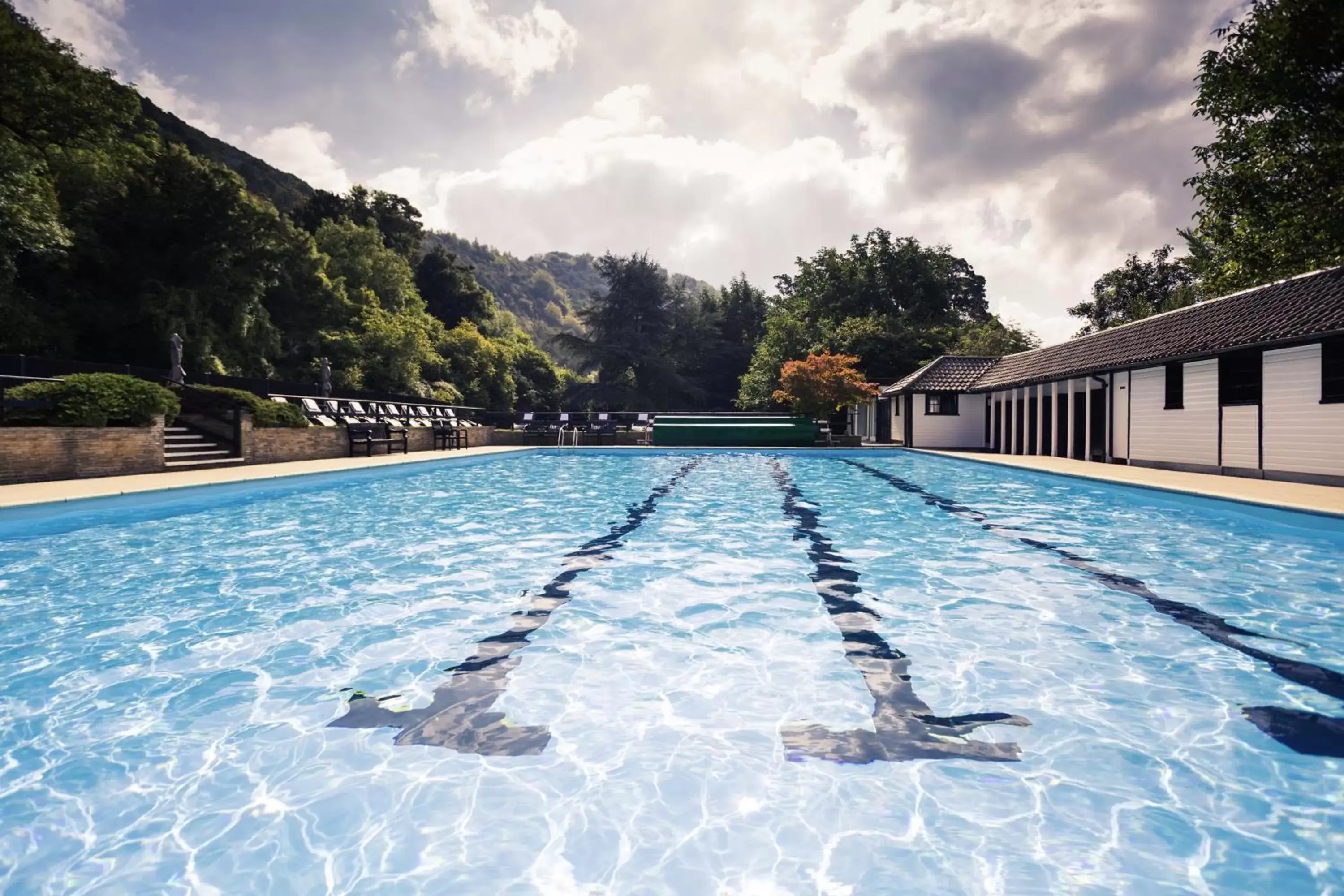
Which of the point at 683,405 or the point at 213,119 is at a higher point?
the point at 213,119

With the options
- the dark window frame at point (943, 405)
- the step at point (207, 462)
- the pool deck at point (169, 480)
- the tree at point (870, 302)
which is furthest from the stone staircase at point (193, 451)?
the tree at point (870, 302)

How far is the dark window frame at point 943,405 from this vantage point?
89.4ft

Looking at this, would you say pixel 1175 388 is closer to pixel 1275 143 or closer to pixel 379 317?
pixel 1275 143

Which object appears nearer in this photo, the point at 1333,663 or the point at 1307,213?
the point at 1333,663

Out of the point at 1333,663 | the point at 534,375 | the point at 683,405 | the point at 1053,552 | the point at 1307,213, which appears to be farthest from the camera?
the point at 534,375

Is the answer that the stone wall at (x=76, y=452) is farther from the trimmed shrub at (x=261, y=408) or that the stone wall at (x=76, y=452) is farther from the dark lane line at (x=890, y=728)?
the dark lane line at (x=890, y=728)

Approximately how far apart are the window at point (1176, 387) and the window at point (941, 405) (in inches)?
443

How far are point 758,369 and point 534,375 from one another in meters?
22.2

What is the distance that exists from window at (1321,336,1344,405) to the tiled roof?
1489cm

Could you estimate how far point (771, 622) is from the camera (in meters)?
4.84

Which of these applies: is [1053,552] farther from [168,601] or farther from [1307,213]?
[1307,213]

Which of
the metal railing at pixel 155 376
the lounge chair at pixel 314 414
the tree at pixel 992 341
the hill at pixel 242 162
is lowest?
the lounge chair at pixel 314 414

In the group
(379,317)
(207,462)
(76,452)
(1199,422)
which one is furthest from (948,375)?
(379,317)

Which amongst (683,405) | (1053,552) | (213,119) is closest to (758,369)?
(683,405)
